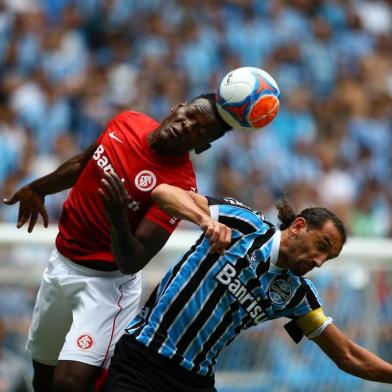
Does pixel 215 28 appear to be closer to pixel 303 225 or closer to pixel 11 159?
pixel 11 159

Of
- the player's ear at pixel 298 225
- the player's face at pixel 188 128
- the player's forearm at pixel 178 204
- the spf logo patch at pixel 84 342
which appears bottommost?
the spf logo patch at pixel 84 342

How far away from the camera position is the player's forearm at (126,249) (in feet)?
18.2

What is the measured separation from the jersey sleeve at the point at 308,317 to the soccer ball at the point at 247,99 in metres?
0.95

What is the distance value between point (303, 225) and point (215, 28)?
9984mm

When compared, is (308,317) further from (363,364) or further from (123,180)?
(123,180)

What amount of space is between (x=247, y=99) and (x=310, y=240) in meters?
0.95

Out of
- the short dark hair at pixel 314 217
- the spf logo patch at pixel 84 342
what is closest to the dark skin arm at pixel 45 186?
the spf logo patch at pixel 84 342

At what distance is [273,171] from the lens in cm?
1349

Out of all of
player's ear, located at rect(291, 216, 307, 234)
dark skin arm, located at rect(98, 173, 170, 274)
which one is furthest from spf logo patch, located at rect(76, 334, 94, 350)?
player's ear, located at rect(291, 216, 307, 234)

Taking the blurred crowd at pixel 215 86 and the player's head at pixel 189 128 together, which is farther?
the blurred crowd at pixel 215 86

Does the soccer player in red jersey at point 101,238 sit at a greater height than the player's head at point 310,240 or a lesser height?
lesser


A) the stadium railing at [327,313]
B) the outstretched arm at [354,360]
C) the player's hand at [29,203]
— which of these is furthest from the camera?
the stadium railing at [327,313]

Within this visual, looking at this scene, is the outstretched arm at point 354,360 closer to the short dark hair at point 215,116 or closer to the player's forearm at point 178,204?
the player's forearm at point 178,204

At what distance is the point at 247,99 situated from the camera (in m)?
6.04
